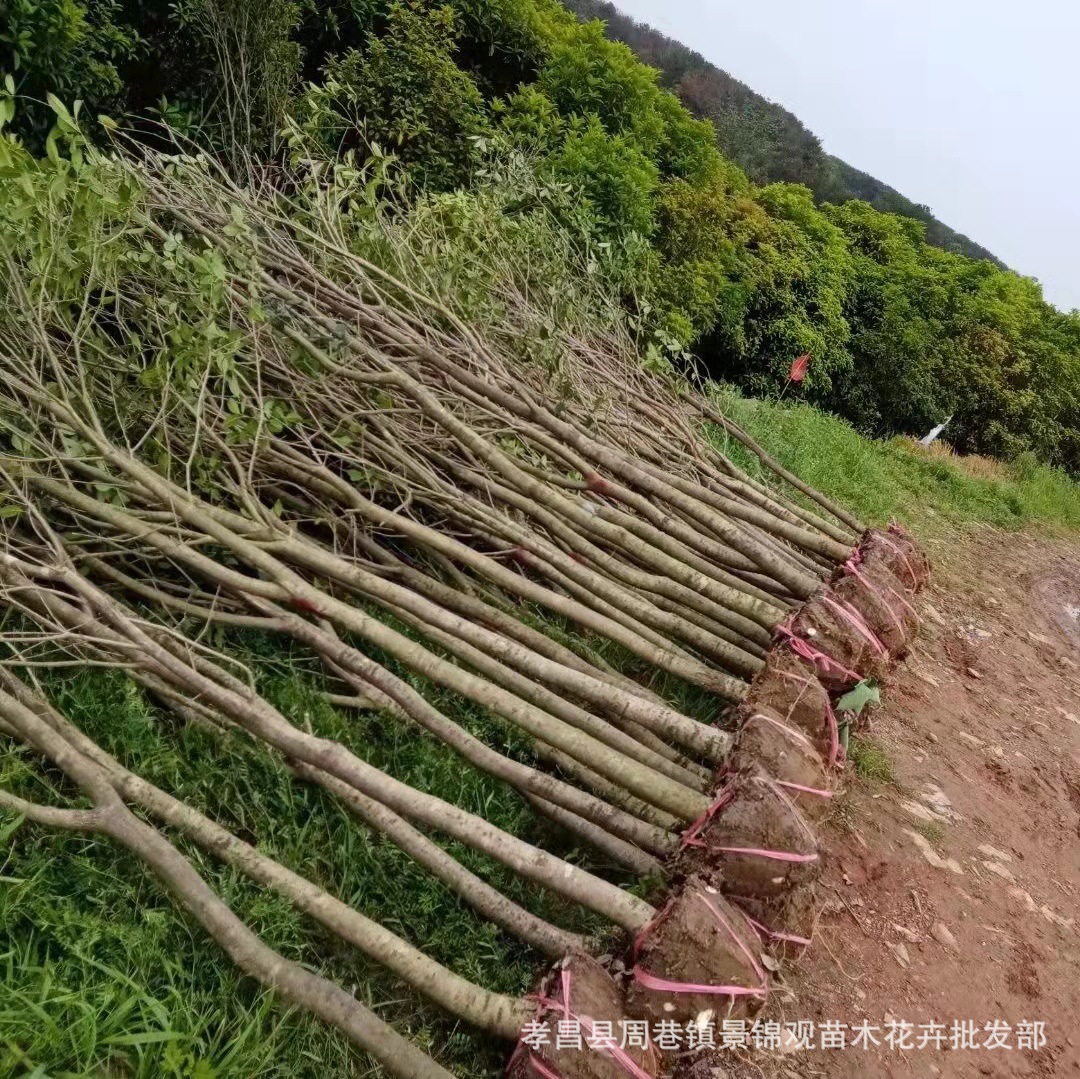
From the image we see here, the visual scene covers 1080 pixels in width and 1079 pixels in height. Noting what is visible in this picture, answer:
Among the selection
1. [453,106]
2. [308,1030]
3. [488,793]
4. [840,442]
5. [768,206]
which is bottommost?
[308,1030]

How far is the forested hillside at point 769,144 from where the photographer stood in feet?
36.7

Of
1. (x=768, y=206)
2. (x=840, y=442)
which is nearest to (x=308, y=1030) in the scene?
(x=840, y=442)

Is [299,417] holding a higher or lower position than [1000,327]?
lower

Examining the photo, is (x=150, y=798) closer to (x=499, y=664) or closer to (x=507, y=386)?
(x=499, y=664)

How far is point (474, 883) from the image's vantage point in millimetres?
2010

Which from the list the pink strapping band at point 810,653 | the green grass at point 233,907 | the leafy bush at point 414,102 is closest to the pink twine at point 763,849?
the green grass at point 233,907

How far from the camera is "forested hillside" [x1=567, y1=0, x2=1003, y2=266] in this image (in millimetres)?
11172

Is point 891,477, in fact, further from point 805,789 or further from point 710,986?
point 710,986

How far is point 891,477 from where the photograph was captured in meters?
7.52

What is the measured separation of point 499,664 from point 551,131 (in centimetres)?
582

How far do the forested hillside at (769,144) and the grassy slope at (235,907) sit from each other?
9817 millimetres

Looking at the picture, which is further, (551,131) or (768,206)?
(768,206)

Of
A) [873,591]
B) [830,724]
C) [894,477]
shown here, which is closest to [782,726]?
[830,724]

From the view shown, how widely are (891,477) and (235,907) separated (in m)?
6.96
